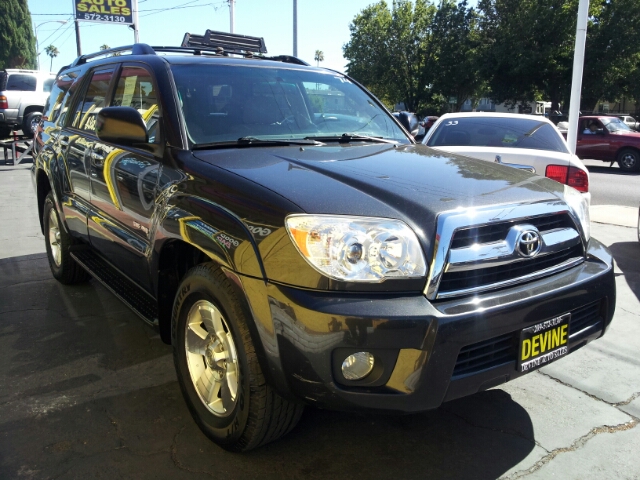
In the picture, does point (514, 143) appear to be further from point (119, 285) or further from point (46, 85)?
point (46, 85)

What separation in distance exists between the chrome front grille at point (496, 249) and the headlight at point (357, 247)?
0.38 feet

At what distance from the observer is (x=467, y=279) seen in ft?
7.86

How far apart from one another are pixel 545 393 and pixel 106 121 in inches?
112

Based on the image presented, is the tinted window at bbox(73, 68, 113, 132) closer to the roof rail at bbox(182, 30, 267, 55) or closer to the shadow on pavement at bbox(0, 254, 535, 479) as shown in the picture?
the roof rail at bbox(182, 30, 267, 55)

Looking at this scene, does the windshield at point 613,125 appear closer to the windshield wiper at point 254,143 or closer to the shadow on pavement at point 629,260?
the shadow on pavement at point 629,260

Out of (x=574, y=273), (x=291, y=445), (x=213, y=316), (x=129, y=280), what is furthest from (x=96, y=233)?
(x=574, y=273)

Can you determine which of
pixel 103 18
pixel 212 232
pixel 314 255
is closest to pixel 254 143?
pixel 212 232

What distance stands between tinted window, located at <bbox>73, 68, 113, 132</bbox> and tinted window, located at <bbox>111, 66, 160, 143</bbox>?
26cm

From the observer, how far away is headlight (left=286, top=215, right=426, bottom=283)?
2.25 meters

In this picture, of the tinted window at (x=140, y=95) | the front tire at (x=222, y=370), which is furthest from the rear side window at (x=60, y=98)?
the front tire at (x=222, y=370)

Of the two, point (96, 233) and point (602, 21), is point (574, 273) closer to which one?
point (96, 233)

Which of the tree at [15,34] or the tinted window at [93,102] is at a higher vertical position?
the tree at [15,34]

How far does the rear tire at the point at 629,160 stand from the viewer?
17.0m

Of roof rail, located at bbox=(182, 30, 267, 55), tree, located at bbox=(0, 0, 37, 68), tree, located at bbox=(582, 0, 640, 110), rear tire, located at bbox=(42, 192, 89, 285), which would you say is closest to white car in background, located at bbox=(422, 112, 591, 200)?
roof rail, located at bbox=(182, 30, 267, 55)
